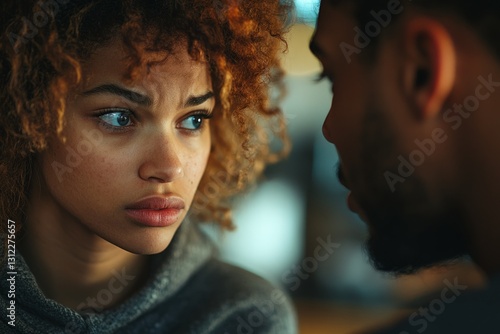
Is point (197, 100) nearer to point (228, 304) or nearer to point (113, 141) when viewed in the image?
point (113, 141)

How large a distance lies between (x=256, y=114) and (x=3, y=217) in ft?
1.35

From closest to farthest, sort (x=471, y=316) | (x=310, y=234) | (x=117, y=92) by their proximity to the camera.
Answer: (x=471, y=316) → (x=117, y=92) → (x=310, y=234)

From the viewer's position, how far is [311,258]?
2.77 metres

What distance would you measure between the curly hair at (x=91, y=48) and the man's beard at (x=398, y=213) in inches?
9.2

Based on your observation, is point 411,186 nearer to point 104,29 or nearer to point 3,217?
point 104,29

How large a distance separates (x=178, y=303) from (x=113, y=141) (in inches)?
11.2

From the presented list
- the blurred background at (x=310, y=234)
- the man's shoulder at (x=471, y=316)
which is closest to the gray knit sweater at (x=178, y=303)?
the man's shoulder at (x=471, y=316)

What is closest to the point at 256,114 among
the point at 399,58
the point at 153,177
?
the point at 153,177

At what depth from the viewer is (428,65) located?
689 millimetres

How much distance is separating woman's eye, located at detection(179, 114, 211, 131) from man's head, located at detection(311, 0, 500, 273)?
19 cm

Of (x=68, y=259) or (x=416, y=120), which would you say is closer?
(x=416, y=120)

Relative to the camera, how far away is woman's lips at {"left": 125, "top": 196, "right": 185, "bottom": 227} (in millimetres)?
845

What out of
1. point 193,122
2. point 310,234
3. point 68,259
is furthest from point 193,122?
point 310,234

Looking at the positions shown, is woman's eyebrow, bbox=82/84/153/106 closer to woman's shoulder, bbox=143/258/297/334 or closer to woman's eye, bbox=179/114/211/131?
woman's eye, bbox=179/114/211/131
